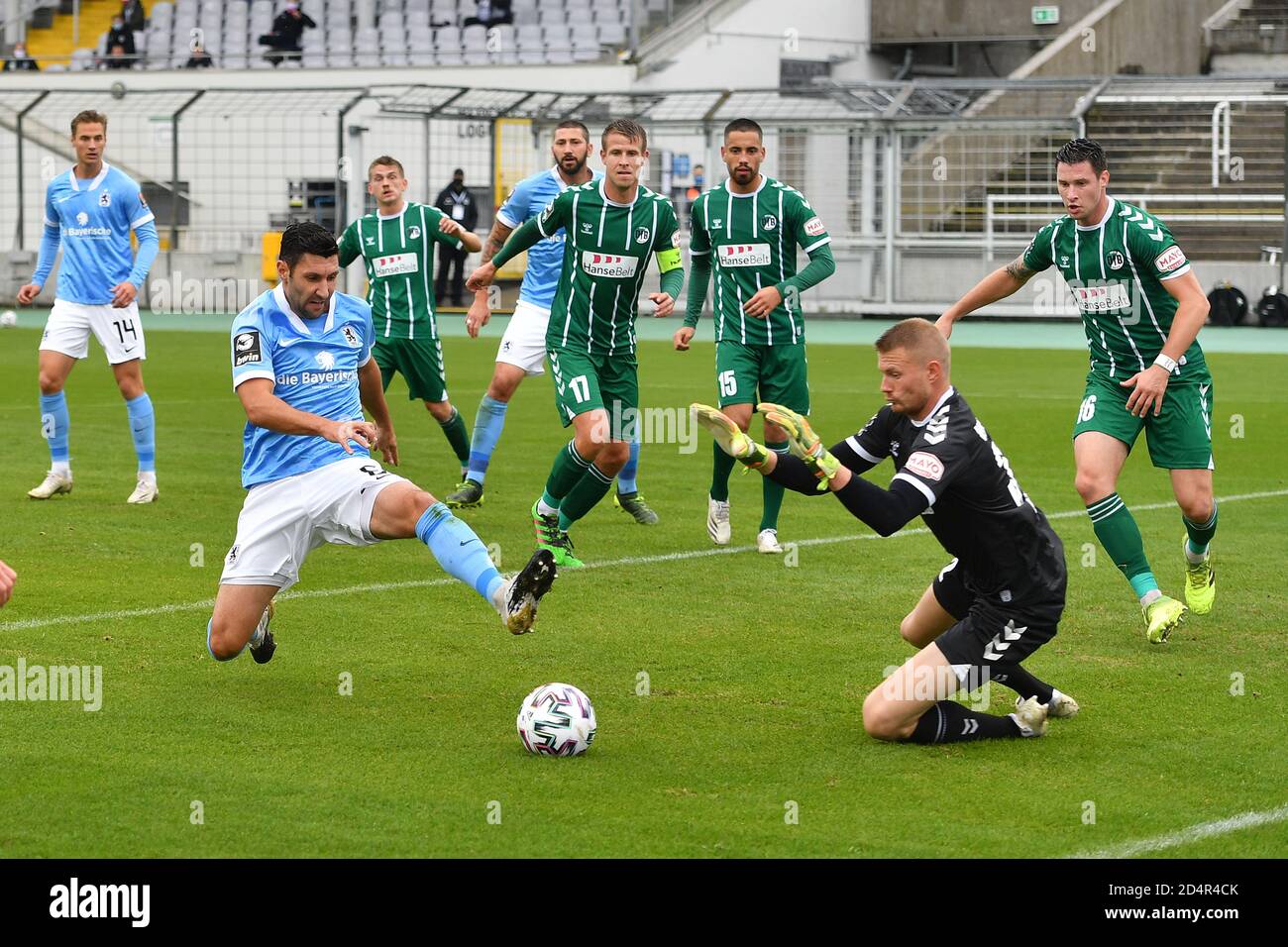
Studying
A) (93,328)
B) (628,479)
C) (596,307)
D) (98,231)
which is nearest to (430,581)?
(596,307)

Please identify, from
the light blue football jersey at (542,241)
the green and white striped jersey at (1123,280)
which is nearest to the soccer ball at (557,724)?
the green and white striped jersey at (1123,280)

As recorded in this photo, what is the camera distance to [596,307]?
379 inches

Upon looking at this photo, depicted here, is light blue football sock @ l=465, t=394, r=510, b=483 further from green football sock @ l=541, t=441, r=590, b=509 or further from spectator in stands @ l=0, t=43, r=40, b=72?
spectator in stands @ l=0, t=43, r=40, b=72

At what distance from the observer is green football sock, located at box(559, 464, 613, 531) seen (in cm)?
950

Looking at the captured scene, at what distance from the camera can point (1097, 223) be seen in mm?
7953

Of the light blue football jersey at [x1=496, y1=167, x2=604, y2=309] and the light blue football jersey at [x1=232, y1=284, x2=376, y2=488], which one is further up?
the light blue football jersey at [x1=496, y1=167, x2=604, y2=309]

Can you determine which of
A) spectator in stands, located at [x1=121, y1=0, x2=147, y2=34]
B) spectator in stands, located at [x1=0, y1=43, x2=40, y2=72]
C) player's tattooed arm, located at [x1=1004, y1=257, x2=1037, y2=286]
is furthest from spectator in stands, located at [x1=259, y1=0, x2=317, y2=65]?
player's tattooed arm, located at [x1=1004, y1=257, x2=1037, y2=286]

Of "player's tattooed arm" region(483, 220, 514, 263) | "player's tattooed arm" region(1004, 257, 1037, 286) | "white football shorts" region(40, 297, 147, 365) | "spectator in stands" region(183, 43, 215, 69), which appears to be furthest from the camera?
"spectator in stands" region(183, 43, 215, 69)

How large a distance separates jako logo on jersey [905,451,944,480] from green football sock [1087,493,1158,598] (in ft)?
7.60

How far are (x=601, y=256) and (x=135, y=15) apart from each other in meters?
33.2

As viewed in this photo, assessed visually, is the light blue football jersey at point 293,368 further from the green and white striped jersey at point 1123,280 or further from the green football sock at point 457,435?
the green football sock at point 457,435

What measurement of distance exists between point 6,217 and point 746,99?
1478 cm
